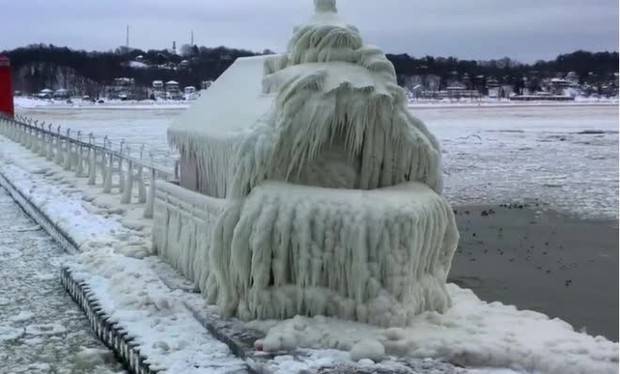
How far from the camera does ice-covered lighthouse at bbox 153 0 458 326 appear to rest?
768cm

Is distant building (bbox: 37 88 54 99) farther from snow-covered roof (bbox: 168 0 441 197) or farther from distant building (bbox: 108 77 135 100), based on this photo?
snow-covered roof (bbox: 168 0 441 197)

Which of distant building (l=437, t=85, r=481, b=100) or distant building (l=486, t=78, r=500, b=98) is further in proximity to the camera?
distant building (l=486, t=78, r=500, b=98)

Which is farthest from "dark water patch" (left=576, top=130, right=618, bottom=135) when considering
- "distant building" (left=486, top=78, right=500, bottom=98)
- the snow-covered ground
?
"distant building" (left=486, top=78, right=500, bottom=98)

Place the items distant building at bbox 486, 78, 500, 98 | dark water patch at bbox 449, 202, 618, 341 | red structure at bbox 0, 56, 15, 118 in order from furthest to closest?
distant building at bbox 486, 78, 500, 98 → red structure at bbox 0, 56, 15, 118 → dark water patch at bbox 449, 202, 618, 341

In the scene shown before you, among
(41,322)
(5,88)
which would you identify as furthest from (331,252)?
(5,88)

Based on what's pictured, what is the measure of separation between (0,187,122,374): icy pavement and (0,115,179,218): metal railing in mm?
2225

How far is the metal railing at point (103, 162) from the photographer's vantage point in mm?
17152

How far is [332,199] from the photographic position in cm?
776

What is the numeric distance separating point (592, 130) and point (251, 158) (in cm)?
4411

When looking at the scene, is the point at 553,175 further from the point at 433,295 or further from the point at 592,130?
the point at 592,130

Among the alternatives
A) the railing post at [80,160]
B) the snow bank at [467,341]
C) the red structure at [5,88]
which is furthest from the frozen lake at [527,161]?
the snow bank at [467,341]

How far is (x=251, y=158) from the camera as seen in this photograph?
26.6ft

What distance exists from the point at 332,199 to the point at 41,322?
423 centimetres

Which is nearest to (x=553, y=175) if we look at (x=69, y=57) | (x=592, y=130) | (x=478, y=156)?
(x=478, y=156)
